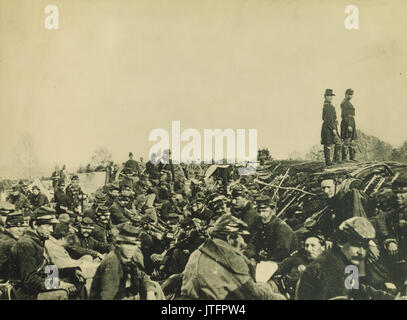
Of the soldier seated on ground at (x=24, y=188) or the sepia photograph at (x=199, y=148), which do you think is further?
the soldier seated on ground at (x=24, y=188)

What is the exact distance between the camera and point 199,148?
22.6 ft

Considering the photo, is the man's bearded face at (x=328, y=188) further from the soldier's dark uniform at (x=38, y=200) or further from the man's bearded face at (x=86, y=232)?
the soldier's dark uniform at (x=38, y=200)

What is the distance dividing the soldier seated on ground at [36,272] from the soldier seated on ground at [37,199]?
1.41 ft

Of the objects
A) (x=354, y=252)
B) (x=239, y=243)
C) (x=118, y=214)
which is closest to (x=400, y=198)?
(x=354, y=252)

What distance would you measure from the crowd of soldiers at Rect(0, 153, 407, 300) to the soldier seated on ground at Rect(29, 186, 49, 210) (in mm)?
38

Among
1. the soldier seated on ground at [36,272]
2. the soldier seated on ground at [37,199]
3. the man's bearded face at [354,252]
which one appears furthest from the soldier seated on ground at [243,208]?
the soldier seated on ground at [37,199]

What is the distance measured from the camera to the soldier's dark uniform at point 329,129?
6.86 metres

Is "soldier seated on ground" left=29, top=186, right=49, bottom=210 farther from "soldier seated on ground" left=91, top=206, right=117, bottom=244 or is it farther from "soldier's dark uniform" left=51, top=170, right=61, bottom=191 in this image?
"soldier seated on ground" left=91, top=206, right=117, bottom=244

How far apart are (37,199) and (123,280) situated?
1.92 metres

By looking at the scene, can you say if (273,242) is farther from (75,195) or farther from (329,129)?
(75,195)
